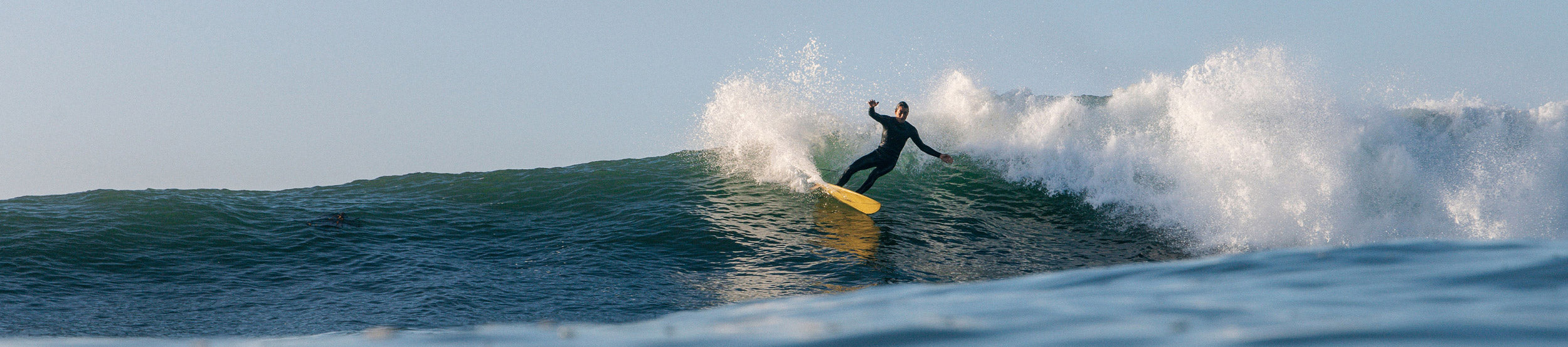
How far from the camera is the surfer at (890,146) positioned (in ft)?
33.7

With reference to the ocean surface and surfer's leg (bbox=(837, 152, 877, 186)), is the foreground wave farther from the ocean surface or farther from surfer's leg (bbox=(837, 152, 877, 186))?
surfer's leg (bbox=(837, 152, 877, 186))

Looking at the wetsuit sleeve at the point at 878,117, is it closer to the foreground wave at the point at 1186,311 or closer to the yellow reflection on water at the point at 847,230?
the yellow reflection on water at the point at 847,230

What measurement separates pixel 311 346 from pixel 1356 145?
1259 centimetres

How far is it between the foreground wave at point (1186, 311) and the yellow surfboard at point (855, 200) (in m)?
6.57

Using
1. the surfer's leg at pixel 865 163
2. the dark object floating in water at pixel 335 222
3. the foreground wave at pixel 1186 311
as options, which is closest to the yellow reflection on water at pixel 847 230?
the surfer's leg at pixel 865 163

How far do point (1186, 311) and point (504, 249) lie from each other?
28.6 feet

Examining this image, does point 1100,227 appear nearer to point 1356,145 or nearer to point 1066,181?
point 1066,181

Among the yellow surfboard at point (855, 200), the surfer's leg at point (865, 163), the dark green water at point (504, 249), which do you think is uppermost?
the surfer's leg at point (865, 163)

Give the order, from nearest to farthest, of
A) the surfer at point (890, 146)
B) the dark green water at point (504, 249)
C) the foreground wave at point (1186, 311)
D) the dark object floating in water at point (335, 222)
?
1. the foreground wave at point (1186, 311)
2. the dark green water at point (504, 249)
3. the surfer at point (890, 146)
4. the dark object floating in water at point (335, 222)

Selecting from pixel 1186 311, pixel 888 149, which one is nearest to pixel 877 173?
pixel 888 149

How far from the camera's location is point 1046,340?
2381mm

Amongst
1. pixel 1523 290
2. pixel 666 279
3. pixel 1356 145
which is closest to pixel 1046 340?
pixel 1523 290

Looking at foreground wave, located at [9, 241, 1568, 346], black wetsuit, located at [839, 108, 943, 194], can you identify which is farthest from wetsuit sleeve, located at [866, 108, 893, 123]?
foreground wave, located at [9, 241, 1568, 346]

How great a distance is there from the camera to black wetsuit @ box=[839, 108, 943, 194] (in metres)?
10.3
